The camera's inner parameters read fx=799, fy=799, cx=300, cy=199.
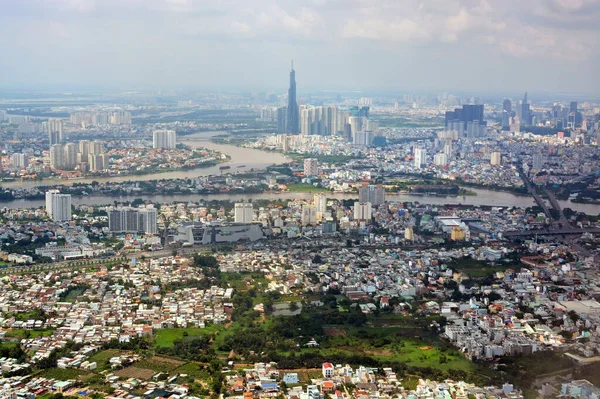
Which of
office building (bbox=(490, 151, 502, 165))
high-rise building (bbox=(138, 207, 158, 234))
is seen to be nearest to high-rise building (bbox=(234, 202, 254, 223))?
high-rise building (bbox=(138, 207, 158, 234))

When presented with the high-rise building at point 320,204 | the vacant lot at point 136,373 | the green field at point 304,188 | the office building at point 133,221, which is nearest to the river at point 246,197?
the green field at point 304,188

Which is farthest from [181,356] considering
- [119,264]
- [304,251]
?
Answer: [304,251]

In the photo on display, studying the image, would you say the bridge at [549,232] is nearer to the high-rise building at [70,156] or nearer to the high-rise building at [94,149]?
the high-rise building at [70,156]

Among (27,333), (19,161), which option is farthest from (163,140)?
(27,333)

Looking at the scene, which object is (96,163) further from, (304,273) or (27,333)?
(27,333)

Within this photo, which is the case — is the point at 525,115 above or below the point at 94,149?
above

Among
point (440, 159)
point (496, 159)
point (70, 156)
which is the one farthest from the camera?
point (440, 159)

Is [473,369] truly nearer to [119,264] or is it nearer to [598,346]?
[598,346]
